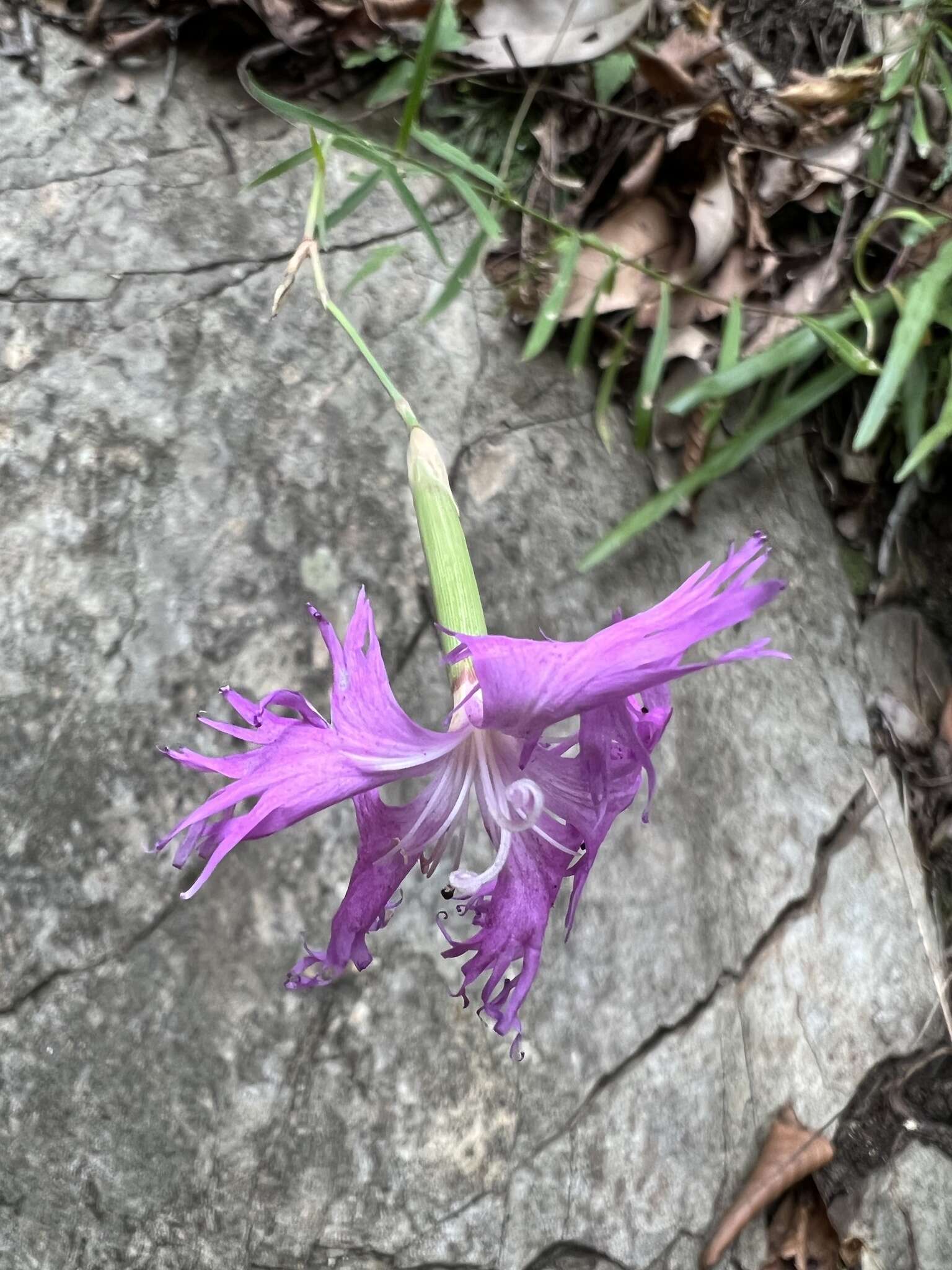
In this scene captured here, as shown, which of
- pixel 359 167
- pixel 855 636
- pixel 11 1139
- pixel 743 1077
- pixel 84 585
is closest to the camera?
pixel 11 1139

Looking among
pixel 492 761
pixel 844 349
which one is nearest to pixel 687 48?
pixel 844 349

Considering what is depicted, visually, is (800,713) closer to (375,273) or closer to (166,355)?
(375,273)

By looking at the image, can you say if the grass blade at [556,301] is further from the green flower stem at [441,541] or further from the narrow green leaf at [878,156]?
the narrow green leaf at [878,156]

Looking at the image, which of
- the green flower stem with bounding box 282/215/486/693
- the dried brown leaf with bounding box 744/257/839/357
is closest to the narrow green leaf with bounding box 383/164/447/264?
the green flower stem with bounding box 282/215/486/693

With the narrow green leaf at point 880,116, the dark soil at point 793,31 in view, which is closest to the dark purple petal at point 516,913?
the narrow green leaf at point 880,116

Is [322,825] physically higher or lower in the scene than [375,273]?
lower

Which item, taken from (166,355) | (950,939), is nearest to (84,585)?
(166,355)

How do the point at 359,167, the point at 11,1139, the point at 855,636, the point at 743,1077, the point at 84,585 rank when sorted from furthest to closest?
the point at 855,636 → the point at 359,167 → the point at 743,1077 → the point at 84,585 → the point at 11,1139
